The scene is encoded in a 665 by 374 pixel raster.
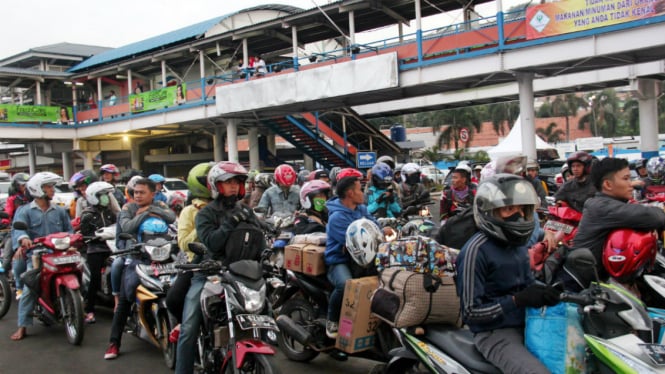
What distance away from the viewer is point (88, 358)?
6.02 m

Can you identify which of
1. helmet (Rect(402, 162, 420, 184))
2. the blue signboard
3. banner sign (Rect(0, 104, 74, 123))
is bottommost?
helmet (Rect(402, 162, 420, 184))

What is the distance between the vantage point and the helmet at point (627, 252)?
372 cm

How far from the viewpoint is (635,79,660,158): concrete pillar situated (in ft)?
64.9

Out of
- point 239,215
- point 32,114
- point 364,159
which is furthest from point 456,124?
point 239,215

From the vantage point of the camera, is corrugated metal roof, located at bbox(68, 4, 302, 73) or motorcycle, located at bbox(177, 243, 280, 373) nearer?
motorcycle, located at bbox(177, 243, 280, 373)

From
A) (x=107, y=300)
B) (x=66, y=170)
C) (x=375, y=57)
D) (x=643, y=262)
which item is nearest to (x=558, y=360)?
(x=643, y=262)

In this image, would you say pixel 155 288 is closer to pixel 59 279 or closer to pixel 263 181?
pixel 59 279

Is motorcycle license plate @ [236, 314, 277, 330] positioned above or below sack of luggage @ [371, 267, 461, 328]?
below

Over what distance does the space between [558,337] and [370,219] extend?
8.77 ft

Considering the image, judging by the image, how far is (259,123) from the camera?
2709 centimetres

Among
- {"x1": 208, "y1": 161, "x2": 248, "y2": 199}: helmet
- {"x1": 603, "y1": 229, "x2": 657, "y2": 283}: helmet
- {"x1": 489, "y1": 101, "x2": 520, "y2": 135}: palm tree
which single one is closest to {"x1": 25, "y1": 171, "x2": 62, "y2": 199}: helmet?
{"x1": 208, "y1": 161, "x2": 248, "y2": 199}: helmet

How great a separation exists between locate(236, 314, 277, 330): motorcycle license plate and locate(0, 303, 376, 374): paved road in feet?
5.15

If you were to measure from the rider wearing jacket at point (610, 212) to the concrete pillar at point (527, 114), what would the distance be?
13859mm

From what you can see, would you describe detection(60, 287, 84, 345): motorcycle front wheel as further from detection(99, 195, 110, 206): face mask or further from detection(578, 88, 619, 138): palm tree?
detection(578, 88, 619, 138): palm tree
